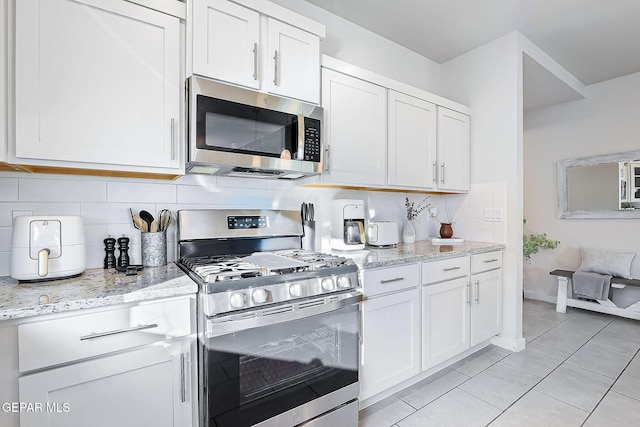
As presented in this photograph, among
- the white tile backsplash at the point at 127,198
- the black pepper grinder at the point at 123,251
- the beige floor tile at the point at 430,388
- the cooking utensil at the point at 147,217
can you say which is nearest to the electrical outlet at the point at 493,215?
the white tile backsplash at the point at 127,198

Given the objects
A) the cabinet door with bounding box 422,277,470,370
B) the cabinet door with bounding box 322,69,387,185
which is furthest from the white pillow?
the cabinet door with bounding box 322,69,387,185

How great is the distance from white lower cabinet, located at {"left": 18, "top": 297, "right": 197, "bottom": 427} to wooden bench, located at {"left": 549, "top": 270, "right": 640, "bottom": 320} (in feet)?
14.0

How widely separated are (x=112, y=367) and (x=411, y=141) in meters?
2.31

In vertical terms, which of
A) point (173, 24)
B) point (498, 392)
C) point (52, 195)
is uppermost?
point (173, 24)

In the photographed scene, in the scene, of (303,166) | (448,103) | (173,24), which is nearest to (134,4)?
(173,24)

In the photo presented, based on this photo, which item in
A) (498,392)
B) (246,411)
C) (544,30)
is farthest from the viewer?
(544,30)

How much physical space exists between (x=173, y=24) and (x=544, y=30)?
9.68 feet

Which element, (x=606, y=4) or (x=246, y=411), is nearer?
(x=246, y=411)

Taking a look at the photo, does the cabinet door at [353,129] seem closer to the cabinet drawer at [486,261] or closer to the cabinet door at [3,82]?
the cabinet drawer at [486,261]

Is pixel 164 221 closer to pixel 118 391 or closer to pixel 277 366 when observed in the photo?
pixel 118 391

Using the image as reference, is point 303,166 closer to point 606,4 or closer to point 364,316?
point 364,316

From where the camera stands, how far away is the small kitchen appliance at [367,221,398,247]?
2410mm

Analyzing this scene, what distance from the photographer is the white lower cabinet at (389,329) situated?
5.89 feet

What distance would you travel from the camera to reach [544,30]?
2.68 meters
